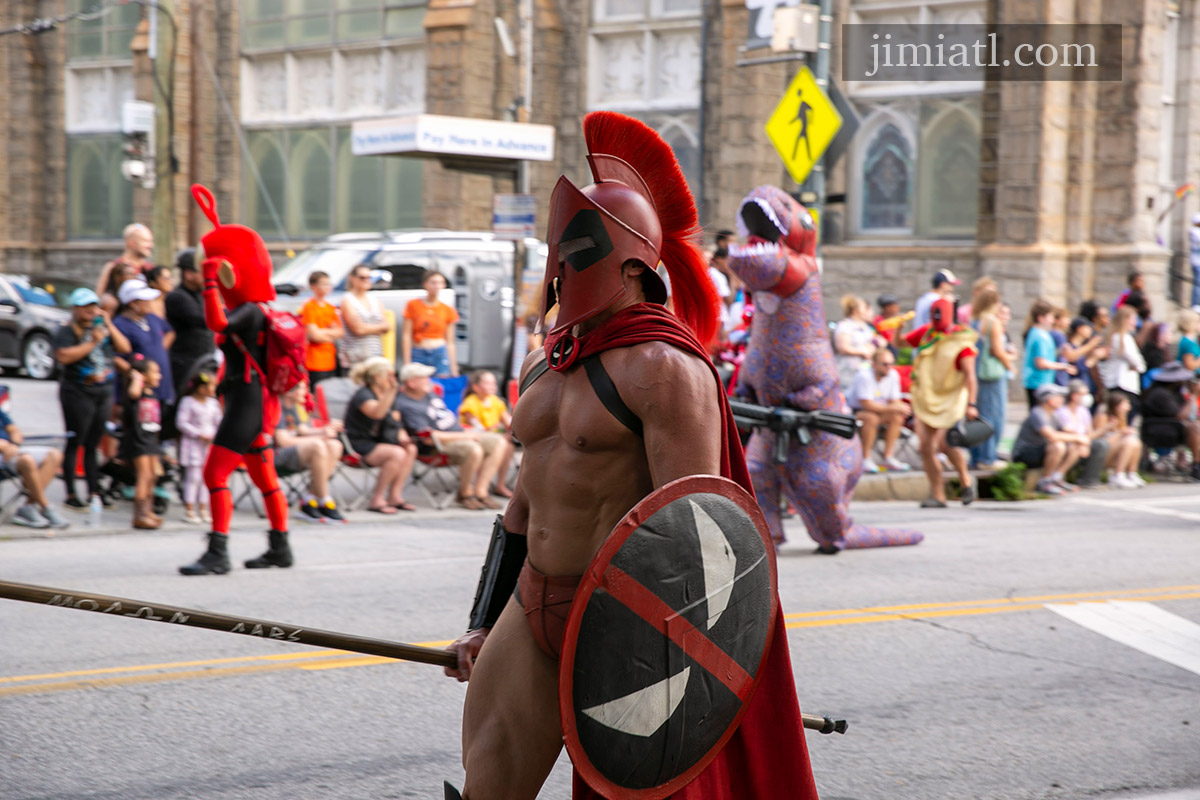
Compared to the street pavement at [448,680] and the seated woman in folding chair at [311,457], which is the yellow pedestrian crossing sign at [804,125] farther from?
the seated woman in folding chair at [311,457]

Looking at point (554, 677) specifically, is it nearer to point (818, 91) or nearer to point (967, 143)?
point (818, 91)

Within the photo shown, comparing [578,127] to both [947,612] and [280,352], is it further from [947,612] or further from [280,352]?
[947,612]

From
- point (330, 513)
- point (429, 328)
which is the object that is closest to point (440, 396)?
point (429, 328)

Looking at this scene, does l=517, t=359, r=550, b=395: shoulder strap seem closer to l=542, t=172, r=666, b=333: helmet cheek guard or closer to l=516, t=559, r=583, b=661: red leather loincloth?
l=542, t=172, r=666, b=333: helmet cheek guard

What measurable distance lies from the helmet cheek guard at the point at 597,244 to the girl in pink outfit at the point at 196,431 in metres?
7.64

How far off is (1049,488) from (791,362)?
585 centimetres

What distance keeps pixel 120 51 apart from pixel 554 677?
30.8m

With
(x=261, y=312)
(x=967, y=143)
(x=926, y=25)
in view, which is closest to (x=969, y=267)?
(x=967, y=143)

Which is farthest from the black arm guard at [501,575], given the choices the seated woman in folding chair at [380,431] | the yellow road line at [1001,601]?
the seated woman in folding chair at [380,431]

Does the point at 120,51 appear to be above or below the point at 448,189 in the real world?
above

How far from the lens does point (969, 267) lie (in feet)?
70.2

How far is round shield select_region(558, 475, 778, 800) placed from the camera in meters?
2.92

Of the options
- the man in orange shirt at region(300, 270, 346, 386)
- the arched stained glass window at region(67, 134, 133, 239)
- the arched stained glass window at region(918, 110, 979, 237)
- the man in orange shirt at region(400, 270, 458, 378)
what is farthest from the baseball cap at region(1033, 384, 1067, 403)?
the arched stained glass window at region(67, 134, 133, 239)

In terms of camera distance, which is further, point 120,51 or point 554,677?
point 120,51
